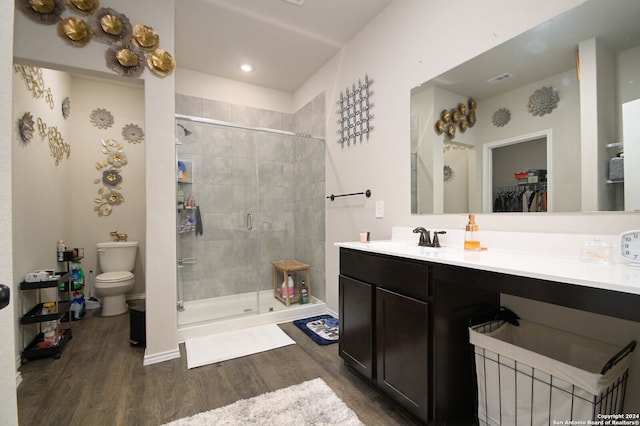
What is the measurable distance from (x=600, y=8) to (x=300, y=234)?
2960mm

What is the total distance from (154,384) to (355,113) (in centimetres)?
263

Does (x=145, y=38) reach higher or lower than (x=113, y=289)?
higher

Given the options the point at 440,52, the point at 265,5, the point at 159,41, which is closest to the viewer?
the point at 440,52

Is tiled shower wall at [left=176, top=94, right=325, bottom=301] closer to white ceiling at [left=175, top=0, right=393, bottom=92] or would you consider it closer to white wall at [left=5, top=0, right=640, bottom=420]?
white ceiling at [left=175, top=0, right=393, bottom=92]

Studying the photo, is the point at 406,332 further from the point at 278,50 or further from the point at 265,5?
the point at 278,50

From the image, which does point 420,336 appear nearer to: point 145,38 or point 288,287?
point 288,287

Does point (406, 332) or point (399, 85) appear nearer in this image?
point (406, 332)

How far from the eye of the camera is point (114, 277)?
3053 millimetres

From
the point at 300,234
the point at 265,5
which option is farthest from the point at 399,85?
the point at 300,234

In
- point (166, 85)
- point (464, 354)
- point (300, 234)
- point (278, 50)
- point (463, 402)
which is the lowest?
point (463, 402)

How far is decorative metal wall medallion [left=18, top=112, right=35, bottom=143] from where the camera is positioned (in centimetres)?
204

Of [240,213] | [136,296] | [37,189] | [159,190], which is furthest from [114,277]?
[159,190]

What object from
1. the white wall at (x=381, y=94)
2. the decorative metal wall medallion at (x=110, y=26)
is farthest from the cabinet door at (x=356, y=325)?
the decorative metal wall medallion at (x=110, y=26)

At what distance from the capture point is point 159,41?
2129mm
